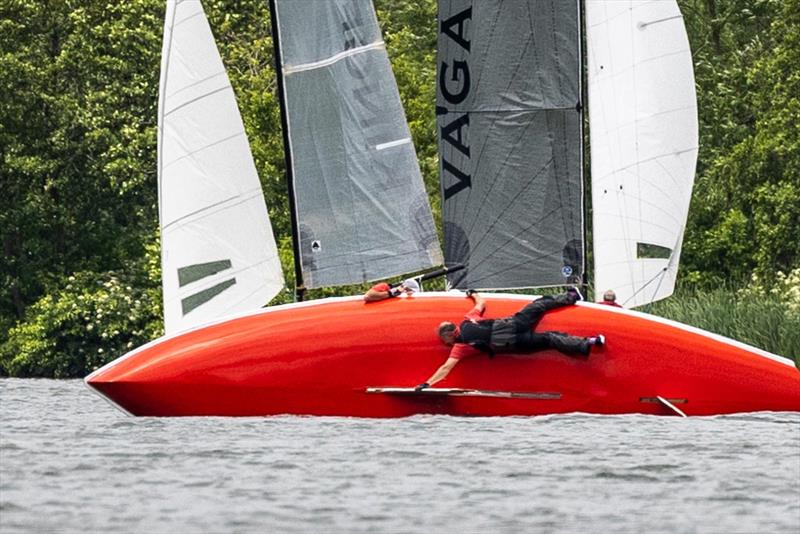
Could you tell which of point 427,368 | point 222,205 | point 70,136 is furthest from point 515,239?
point 70,136

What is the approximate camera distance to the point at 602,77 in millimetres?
28828

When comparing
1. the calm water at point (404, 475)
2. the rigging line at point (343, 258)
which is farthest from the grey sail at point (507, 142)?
the calm water at point (404, 475)

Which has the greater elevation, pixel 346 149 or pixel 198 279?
pixel 346 149

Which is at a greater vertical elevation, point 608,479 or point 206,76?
point 206,76

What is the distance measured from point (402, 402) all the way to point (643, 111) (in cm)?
647

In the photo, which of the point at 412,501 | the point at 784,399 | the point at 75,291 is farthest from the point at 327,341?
the point at 75,291

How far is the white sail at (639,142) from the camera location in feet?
93.4

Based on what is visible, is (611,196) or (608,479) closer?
(608,479)

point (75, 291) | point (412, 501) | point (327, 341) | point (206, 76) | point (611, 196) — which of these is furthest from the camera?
point (75, 291)

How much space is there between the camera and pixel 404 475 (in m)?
18.7

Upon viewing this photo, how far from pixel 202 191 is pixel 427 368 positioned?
3924 mm

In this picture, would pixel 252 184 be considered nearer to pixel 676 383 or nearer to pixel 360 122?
pixel 360 122

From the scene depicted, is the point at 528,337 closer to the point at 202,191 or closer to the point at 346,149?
the point at 346,149

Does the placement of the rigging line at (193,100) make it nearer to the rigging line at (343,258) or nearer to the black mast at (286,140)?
the black mast at (286,140)
